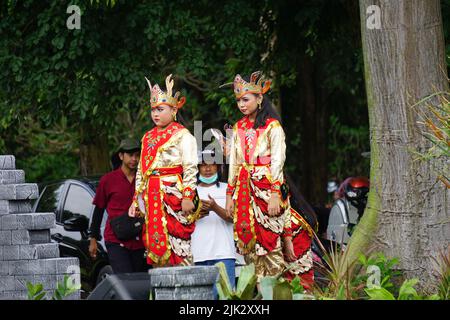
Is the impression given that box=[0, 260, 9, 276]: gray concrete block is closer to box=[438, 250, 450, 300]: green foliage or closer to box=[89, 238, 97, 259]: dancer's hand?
box=[89, 238, 97, 259]: dancer's hand

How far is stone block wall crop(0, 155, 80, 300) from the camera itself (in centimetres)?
1030

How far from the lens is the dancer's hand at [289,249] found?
34.3 feet

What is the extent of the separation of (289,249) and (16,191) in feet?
7.92

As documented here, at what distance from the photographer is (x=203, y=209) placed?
34.3ft

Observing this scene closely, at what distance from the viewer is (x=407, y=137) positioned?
10.5m

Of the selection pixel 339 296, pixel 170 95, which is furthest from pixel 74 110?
pixel 339 296

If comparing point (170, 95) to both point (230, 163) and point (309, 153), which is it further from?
point (309, 153)

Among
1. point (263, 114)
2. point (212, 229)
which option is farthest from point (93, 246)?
point (263, 114)

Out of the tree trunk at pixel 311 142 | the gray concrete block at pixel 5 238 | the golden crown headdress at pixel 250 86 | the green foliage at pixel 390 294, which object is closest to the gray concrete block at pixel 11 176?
the gray concrete block at pixel 5 238

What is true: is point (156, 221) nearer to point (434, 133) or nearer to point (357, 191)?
point (434, 133)

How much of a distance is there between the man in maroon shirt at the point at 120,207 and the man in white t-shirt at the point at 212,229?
3.59ft

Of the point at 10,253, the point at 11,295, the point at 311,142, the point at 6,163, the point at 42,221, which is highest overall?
the point at 311,142

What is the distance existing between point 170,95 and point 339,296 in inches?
110

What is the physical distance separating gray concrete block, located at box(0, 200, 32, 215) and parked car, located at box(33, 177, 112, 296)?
1.60m
